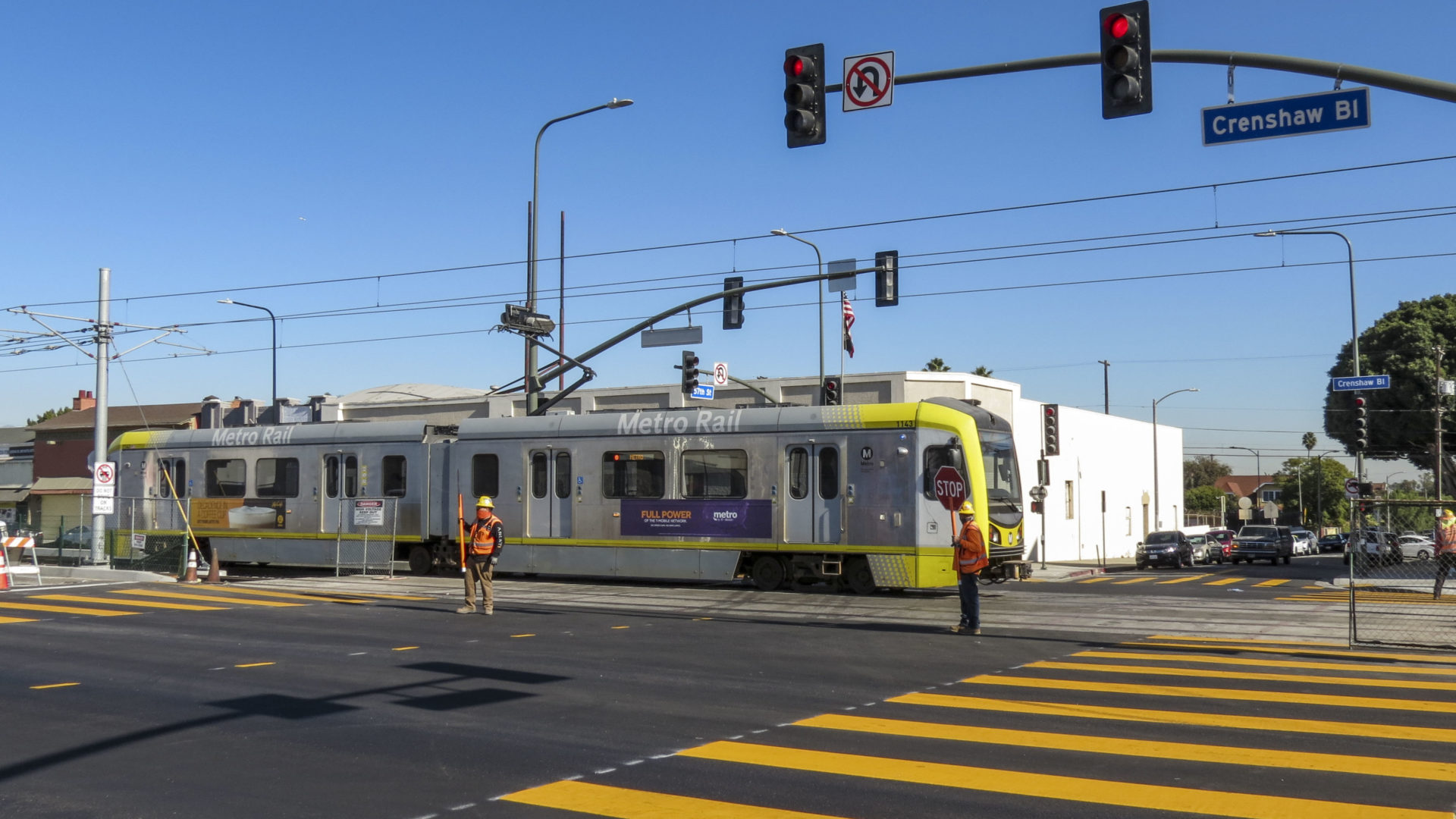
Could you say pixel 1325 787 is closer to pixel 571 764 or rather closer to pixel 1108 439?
pixel 571 764

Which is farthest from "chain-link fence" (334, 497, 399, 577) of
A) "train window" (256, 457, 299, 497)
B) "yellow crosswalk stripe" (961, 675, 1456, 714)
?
"yellow crosswalk stripe" (961, 675, 1456, 714)

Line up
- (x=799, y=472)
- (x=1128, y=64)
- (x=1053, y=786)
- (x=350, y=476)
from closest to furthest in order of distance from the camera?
(x=1053, y=786)
(x=1128, y=64)
(x=799, y=472)
(x=350, y=476)

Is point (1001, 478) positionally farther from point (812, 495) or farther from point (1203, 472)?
point (1203, 472)

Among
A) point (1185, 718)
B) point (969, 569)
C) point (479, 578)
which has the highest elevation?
point (969, 569)

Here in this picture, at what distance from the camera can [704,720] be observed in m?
9.67

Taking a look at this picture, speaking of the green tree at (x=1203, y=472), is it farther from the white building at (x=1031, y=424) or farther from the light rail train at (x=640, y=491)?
the light rail train at (x=640, y=491)

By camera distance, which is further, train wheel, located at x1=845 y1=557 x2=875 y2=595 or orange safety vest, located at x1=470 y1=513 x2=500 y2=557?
train wheel, located at x1=845 y1=557 x2=875 y2=595

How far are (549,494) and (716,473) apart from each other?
12.3ft

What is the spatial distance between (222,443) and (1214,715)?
24.3 m

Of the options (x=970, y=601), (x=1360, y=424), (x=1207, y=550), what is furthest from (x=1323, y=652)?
(x=1207, y=550)

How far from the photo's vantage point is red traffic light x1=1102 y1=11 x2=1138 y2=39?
37.8ft

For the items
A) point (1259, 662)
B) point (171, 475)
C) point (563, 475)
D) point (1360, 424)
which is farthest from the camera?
point (1360, 424)

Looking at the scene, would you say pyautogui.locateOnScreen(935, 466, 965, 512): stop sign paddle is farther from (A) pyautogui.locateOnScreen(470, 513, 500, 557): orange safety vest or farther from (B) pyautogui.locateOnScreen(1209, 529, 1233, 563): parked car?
(B) pyautogui.locateOnScreen(1209, 529, 1233, 563): parked car

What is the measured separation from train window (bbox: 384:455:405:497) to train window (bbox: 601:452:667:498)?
16.3ft
